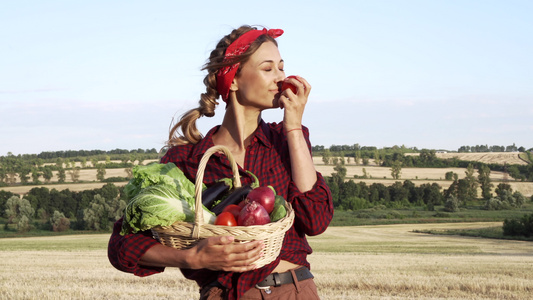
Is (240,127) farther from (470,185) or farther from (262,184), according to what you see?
(470,185)

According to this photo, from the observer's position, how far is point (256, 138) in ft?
12.3

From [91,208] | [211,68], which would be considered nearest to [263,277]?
[211,68]

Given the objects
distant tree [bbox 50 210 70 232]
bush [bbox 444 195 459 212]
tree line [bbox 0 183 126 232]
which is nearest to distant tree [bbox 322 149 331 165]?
bush [bbox 444 195 459 212]

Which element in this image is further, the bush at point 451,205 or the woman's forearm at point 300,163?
the bush at point 451,205

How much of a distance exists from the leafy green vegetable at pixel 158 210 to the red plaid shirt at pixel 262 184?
136 millimetres

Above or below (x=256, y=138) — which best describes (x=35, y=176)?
below

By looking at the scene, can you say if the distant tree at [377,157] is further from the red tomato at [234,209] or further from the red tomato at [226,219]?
the red tomato at [226,219]

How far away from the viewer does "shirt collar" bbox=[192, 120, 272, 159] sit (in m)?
3.69

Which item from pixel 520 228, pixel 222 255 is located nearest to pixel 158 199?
pixel 222 255

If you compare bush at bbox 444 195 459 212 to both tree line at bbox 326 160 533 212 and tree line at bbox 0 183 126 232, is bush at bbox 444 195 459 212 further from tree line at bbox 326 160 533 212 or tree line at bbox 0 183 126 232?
tree line at bbox 0 183 126 232

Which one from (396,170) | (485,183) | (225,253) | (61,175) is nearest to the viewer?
(225,253)

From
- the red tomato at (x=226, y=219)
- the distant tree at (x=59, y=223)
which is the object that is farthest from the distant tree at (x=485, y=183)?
the red tomato at (x=226, y=219)

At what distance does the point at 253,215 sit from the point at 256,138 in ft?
2.76

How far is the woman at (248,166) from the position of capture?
316cm
